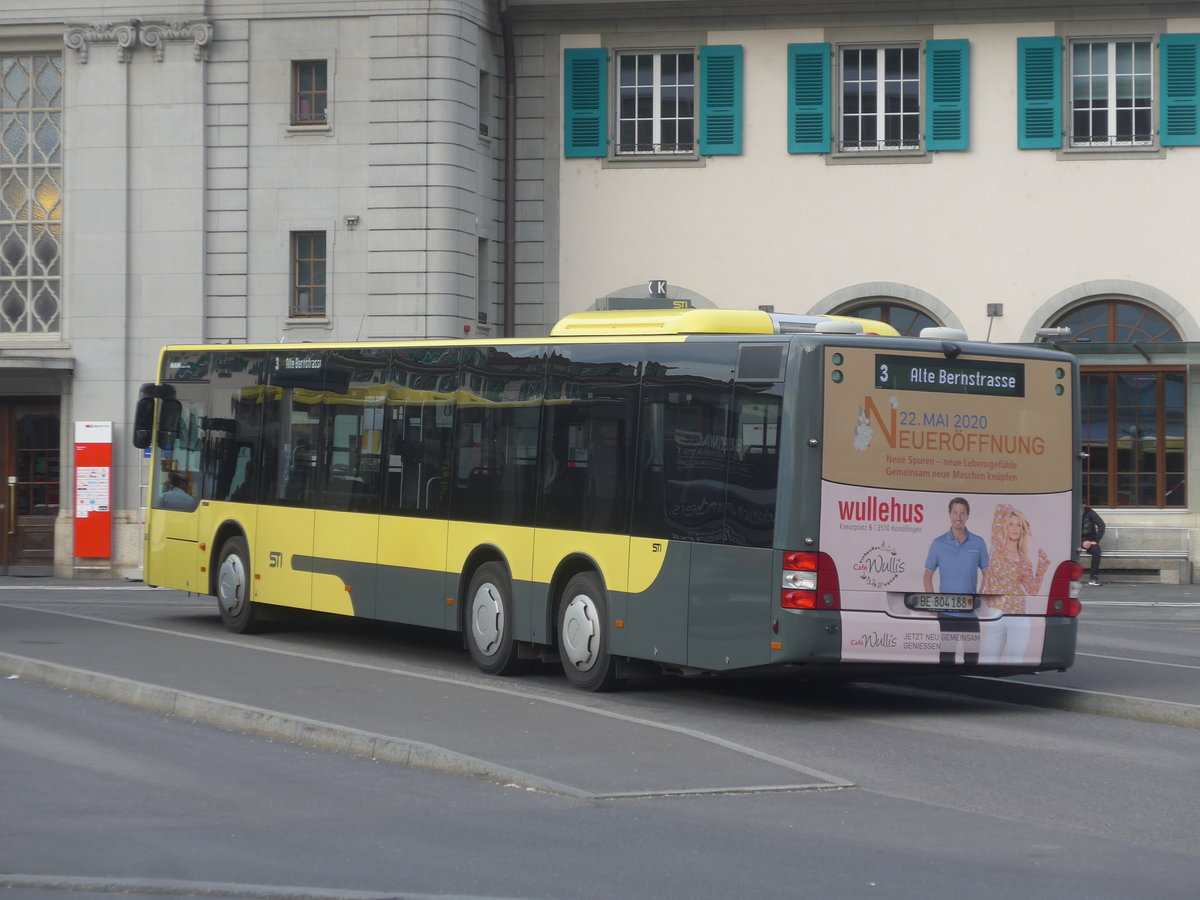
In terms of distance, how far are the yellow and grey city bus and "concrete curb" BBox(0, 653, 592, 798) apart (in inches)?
118

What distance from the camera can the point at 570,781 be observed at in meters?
9.38

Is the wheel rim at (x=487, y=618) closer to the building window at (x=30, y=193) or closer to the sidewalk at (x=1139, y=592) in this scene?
the sidewalk at (x=1139, y=592)

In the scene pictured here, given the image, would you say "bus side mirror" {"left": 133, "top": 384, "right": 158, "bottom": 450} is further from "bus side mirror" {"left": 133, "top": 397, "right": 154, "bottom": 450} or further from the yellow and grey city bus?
the yellow and grey city bus

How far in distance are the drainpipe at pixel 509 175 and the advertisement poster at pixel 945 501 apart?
17455 millimetres

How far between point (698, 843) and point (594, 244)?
73.9 ft

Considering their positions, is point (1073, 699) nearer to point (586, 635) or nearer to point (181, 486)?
point (586, 635)

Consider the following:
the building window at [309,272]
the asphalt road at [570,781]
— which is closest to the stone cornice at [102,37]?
the building window at [309,272]

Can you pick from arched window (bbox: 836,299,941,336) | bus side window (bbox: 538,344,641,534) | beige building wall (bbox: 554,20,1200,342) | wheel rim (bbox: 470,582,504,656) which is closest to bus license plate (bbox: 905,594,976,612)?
bus side window (bbox: 538,344,641,534)

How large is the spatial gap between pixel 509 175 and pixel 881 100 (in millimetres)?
6069

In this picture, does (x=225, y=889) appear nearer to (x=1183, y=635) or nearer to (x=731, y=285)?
(x=1183, y=635)

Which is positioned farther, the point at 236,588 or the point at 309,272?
the point at 309,272

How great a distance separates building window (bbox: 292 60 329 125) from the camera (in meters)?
29.1

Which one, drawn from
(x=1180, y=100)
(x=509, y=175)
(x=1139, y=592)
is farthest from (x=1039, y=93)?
(x=509, y=175)

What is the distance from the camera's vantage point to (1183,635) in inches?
803
